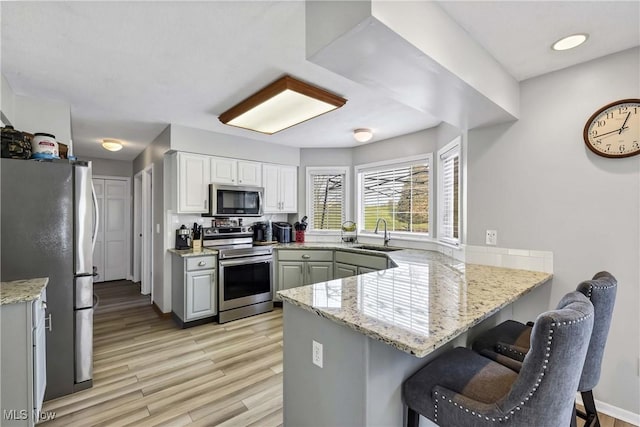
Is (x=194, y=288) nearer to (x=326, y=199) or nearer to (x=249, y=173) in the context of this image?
(x=249, y=173)

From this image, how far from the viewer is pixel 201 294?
348cm

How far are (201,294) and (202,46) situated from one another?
2.65 m

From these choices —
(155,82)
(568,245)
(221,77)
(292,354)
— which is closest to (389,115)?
(221,77)

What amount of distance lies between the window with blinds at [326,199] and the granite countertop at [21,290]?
3.33m

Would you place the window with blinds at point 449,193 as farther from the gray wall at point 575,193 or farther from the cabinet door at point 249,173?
the cabinet door at point 249,173

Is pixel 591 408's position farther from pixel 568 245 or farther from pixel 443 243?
pixel 443 243

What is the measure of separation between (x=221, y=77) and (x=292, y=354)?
2043mm

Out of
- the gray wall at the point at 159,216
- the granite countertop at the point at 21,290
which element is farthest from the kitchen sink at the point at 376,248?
the granite countertop at the point at 21,290

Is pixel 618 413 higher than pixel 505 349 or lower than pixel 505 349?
lower

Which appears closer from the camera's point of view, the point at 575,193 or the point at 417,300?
the point at 417,300

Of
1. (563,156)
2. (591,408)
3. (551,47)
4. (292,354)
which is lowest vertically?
(591,408)

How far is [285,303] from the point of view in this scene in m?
1.58

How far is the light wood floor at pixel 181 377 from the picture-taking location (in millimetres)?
1955

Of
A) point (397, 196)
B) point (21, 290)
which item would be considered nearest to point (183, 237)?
point (21, 290)
